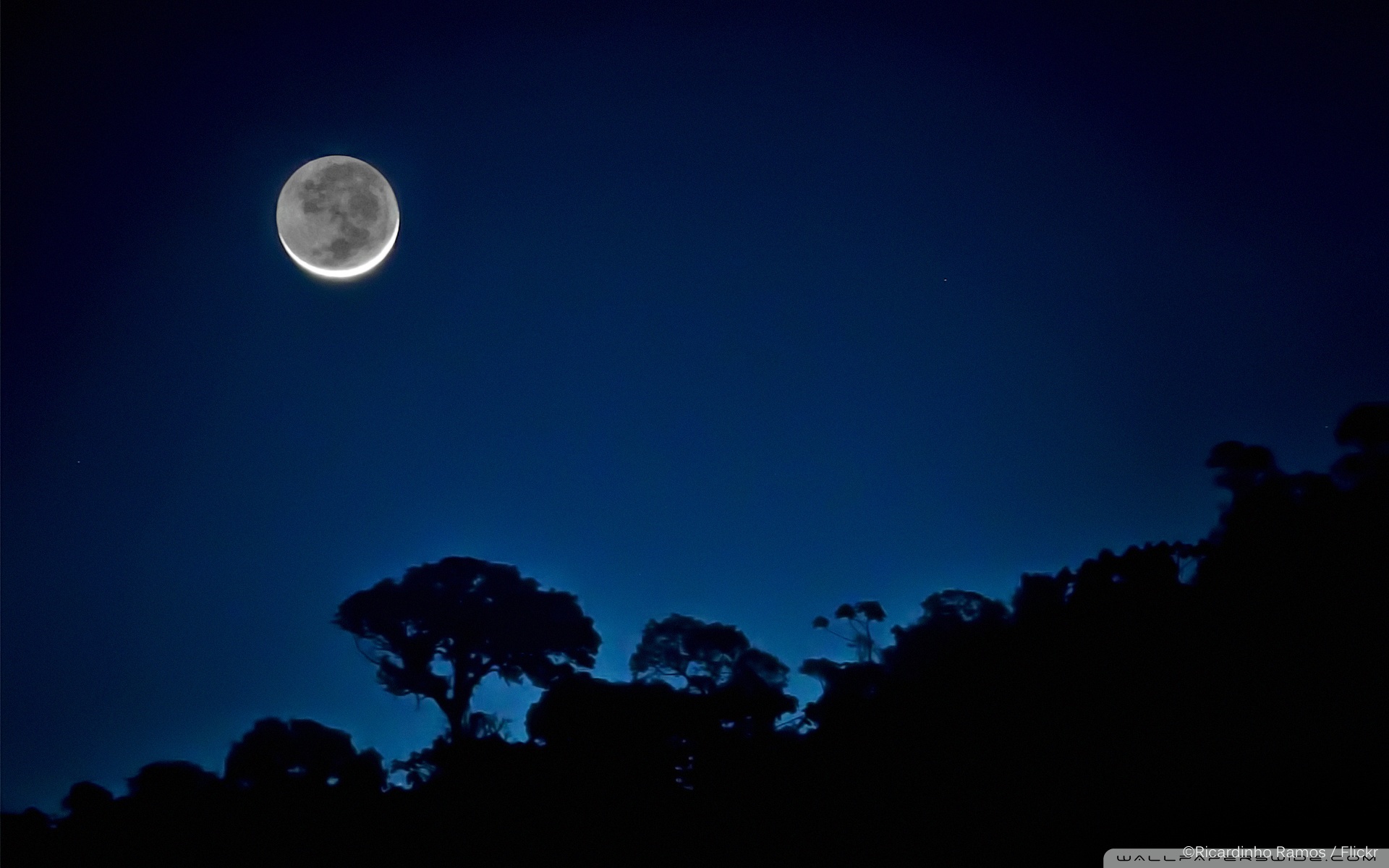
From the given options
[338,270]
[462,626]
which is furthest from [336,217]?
[462,626]

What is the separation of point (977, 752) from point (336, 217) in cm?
1389

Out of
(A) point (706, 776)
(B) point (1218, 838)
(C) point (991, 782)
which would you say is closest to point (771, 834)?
(A) point (706, 776)

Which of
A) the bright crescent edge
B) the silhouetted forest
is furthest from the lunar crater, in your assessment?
the silhouetted forest

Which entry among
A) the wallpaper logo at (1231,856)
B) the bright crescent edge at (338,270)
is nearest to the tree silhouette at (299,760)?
the bright crescent edge at (338,270)

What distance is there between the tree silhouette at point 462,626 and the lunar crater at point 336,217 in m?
9.02

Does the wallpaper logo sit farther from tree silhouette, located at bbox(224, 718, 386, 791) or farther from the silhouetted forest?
tree silhouette, located at bbox(224, 718, 386, 791)

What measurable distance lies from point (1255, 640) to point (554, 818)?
438 inches

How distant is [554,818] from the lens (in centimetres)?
1238

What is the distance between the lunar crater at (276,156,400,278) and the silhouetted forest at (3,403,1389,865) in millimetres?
8875

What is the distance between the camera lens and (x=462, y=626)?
65.6 feet

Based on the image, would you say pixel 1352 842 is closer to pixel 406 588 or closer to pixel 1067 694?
pixel 1067 694

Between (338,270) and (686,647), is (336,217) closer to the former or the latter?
(338,270)

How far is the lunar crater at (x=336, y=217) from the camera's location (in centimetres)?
1355

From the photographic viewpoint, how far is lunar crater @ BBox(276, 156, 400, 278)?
13547 mm
